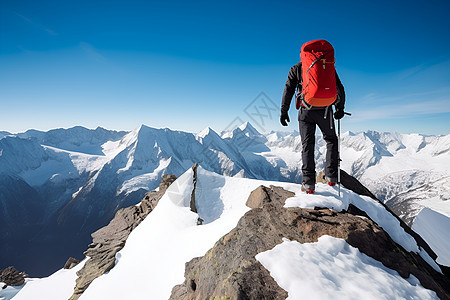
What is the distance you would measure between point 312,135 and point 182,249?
7.53m

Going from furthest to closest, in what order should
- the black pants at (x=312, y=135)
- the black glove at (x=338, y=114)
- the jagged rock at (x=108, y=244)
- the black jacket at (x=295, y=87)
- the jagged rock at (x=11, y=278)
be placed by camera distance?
1. the jagged rock at (x=11, y=278)
2. the jagged rock at (x=108, y=244)
3. the black glove at (x=338, y=114)
4. the black pants at (x=312, y=135)
5. the black jacket at (x=295, y=87)

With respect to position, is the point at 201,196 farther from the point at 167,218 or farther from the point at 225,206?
the point at 167,218

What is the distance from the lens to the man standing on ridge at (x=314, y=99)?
6.07m

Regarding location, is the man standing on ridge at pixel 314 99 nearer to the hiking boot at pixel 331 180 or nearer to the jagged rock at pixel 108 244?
the hiking boot at pixel 331 180

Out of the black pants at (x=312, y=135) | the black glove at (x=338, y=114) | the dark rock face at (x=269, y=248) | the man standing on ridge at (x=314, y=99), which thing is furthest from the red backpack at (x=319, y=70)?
the dark rock face at (x=269, y=248)

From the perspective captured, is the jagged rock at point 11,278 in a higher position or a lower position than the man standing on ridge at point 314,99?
lower

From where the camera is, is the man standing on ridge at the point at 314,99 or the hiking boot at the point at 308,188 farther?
the hiking boot at the point at 308,188

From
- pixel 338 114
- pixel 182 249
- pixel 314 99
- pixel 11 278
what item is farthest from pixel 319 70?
pixel 11 278

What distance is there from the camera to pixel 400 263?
478cm

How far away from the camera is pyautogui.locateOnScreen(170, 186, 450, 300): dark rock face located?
3.96 m

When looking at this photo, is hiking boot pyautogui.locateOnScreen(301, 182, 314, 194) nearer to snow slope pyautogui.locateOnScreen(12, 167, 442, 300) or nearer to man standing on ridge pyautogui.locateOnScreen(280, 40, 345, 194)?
man standing on ridge pyautogui.locateOnScreen(280, 40, 345, 194)

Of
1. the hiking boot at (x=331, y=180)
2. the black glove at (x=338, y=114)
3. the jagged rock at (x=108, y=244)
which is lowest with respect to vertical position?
the jagged rock at (x=108, y=244)

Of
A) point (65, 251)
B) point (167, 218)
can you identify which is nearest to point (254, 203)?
point (167, 218)

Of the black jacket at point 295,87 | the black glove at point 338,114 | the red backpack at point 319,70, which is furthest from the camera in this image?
the black glove at point 338,114
